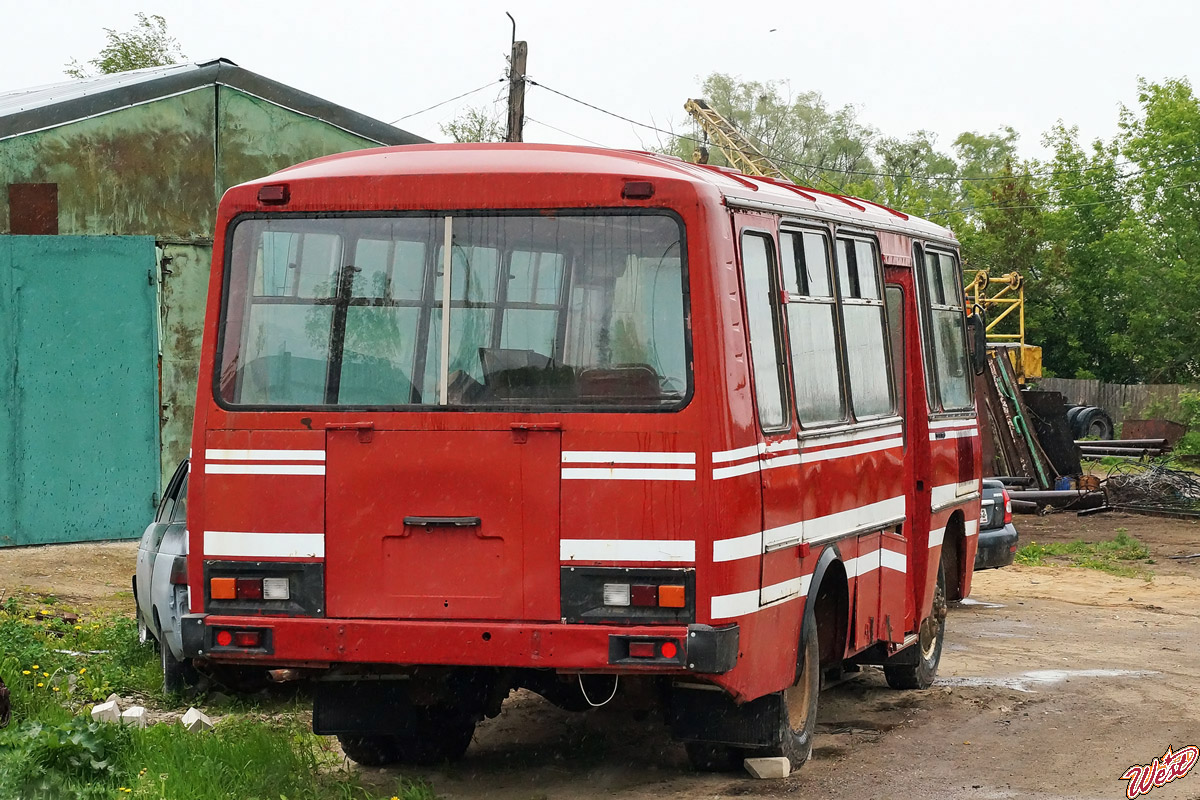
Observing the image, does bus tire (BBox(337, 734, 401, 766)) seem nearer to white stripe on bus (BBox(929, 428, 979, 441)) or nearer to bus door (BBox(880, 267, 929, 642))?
bus door (BBox(880, 267, 929, 642))

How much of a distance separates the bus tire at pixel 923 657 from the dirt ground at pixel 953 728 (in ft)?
0.35

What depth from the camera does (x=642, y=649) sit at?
6352 millimetres

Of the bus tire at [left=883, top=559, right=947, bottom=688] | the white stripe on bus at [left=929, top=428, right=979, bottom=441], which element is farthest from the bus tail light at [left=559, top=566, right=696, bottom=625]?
the white stripe on bus at [left=929, top=428, right=979, bottom=441]

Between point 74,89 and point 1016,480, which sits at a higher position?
point 74,89

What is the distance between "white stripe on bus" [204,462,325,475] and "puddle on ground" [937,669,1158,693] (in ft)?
17.5

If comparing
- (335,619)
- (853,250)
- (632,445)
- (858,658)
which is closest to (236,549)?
(335,619)

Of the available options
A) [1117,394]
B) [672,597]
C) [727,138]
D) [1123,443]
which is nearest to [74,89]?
A: [672,597]

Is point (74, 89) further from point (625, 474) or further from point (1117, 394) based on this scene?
point (1117, 394)

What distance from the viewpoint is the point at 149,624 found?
31.5ft

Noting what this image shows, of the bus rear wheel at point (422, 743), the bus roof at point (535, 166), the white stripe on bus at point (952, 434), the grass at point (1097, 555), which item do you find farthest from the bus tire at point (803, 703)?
the grass at point (1097, 555)

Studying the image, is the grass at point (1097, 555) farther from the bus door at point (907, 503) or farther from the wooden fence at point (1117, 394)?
the wooden fence at point (1117, 394)

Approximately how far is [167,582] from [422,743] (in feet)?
6.58

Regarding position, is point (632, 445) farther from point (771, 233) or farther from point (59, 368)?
point (59, 368)

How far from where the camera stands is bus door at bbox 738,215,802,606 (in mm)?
6852
